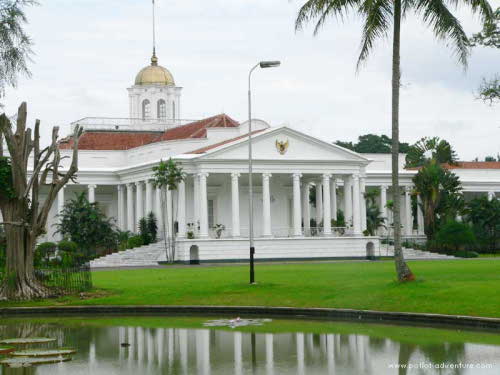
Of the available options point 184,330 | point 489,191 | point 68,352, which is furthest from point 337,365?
point 489,191

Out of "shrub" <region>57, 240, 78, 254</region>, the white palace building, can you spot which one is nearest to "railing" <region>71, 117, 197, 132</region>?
the white palace building

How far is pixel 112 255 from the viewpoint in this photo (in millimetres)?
59375

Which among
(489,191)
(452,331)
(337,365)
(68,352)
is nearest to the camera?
(337,365)

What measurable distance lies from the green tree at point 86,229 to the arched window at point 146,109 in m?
20.2

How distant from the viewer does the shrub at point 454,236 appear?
214ft

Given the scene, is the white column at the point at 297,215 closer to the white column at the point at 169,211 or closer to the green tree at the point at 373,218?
the white column at the point at 169,211

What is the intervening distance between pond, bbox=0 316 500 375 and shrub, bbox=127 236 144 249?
123ft

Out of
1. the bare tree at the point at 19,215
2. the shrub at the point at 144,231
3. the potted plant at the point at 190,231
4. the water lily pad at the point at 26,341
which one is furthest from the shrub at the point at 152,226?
the water lily pad at the point at 26,341

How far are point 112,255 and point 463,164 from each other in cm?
3589

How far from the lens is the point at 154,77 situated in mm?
80500

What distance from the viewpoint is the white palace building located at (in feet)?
204

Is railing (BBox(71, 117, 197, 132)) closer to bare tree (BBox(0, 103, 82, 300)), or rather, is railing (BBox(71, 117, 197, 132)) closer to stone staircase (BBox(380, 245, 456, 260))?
stone staircase (BBox(380, 245, 456, 260))

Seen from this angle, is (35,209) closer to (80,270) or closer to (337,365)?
(80,270)

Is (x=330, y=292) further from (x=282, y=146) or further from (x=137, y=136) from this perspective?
(x=137, y=136)
